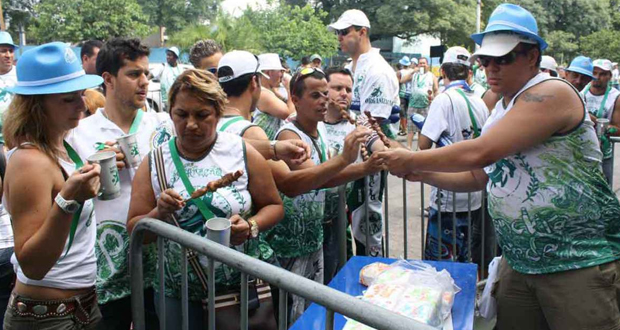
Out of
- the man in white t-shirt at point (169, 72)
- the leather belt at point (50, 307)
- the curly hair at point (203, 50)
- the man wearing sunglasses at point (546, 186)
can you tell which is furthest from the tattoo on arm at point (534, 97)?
the man in white t-shirt at point (169, 72)

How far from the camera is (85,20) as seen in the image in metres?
32.7

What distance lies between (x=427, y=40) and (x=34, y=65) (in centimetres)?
5962

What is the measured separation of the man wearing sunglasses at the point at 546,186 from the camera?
260 cm

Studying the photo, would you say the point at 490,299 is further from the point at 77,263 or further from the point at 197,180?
the point at 77,263

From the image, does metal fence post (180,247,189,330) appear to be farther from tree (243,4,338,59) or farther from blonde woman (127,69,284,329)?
tree (243,4,338,59)

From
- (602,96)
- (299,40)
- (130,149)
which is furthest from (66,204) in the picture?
(299,40)

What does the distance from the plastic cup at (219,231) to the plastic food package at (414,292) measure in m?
0.64

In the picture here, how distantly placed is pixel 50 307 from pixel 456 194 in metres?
3.16

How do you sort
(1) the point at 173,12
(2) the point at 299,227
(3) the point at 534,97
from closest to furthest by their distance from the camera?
(3) the point at 534,97 < (2) the point at 299,227 < (1) the point at 173,12

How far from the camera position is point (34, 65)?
233 cm

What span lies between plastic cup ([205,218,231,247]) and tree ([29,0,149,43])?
108 feet

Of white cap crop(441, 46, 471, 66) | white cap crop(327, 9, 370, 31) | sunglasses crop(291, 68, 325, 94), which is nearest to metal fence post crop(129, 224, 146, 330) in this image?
sunglasses crop(291, 68, 325, 94)

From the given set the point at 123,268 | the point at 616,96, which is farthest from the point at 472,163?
the point at 616,96

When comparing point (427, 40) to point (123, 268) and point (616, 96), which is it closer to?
point (616, 96)
